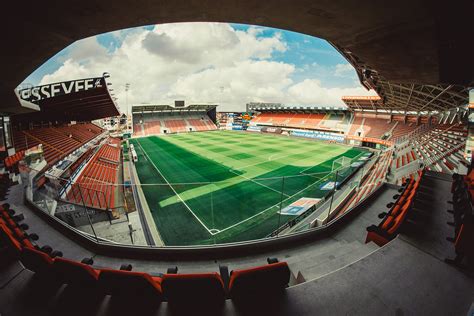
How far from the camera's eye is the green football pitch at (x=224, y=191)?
877 centimetres

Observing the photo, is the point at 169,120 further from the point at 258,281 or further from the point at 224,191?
the point at 258,281

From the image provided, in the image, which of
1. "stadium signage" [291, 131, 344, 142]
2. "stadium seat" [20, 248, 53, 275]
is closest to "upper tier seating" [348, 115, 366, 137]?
"stadium signage" [291, 131, 344, 142]

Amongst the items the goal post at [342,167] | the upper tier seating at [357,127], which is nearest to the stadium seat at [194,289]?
the goal post at [342,167]

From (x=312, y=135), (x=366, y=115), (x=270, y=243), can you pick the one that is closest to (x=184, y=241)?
(x=270, y=243)

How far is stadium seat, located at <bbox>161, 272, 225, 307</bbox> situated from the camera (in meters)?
2.30

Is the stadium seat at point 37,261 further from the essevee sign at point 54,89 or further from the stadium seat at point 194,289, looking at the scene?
the essevee sign at point 54,89

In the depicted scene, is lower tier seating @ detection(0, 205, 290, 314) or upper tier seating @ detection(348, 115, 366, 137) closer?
lower tier seating @ detection(0, 205, 290, 314)

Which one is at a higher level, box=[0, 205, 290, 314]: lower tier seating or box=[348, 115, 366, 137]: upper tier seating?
box=[348, 115, 366, 137]: upper tier seating

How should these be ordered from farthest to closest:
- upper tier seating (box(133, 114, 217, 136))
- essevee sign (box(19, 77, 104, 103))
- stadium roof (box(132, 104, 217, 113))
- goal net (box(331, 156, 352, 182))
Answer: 1. upper tier seating (box(133, 114, 217, 136))
2. stadium roof (box(132, 104, 217, 113))
3. essevee sign (box(19, 77, 104, 103))
4. goal net (box(331, 156, 352, 182))

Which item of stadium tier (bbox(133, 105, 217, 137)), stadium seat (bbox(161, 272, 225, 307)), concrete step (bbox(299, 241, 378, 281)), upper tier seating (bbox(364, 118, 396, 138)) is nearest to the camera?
stadium seat (bbox(161, 272, 225, 307))

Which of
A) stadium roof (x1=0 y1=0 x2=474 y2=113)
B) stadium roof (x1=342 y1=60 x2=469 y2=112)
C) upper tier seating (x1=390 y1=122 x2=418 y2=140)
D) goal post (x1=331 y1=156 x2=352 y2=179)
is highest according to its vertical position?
stadium roof (x1=342 y1=60 x2=469 y2=112)

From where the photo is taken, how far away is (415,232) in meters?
3.95

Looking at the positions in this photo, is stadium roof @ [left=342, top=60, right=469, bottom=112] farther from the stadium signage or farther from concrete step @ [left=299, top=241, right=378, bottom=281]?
the stadium signage

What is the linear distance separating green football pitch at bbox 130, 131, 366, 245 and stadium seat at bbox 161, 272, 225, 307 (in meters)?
2.06
